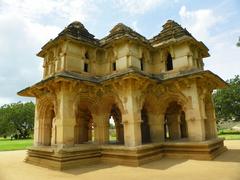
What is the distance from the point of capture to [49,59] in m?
14.6


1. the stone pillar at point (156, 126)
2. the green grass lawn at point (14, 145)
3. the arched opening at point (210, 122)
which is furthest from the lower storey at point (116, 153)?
the green grass lawn at point (14, 145)

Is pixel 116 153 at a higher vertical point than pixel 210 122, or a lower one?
lower

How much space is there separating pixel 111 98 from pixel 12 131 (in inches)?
2129

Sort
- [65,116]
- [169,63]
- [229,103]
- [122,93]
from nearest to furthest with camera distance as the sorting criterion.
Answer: [65,116] → [122,93] → [169,63] → [229,103]

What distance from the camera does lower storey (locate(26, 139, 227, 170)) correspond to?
421 inches

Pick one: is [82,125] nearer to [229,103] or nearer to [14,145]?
[14,145]

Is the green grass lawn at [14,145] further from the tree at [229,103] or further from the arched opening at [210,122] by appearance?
the tree at [229,103]

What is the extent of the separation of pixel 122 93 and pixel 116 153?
3.41m

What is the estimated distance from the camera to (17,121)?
189ft

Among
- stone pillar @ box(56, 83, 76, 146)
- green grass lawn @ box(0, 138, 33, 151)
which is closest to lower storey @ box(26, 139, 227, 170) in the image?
stone pillar @ box(56, 83, 76, 146)

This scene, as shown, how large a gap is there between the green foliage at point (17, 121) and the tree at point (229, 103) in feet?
152

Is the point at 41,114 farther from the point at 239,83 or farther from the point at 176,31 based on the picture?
the point at 239,83

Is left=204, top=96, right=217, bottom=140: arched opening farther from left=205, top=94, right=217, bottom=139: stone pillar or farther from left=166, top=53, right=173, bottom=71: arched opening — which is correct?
left=166, top=53, right=173, bottom=71: arched opening

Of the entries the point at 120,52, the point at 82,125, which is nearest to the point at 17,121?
the point at 82,125
